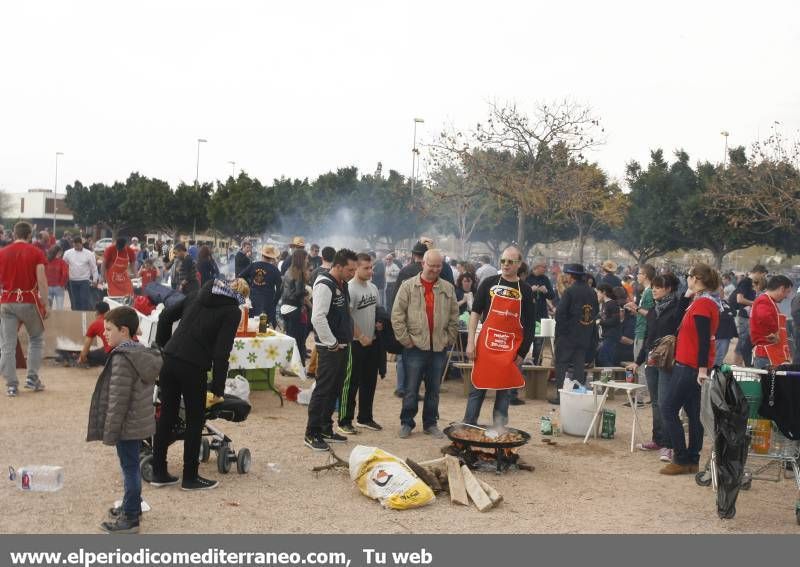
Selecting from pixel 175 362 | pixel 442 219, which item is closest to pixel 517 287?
pixel 175 362

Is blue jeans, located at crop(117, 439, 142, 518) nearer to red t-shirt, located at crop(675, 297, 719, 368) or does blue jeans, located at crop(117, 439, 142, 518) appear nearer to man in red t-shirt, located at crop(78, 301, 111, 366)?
red t-shirt, located at crop(675, 297, 719, 368)

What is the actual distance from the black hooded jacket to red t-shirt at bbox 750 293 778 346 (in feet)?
18.4

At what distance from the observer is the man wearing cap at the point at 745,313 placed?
12680 millimetres

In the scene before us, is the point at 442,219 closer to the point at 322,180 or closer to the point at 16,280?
the point at 322,180

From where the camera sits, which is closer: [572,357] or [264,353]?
[264,353]

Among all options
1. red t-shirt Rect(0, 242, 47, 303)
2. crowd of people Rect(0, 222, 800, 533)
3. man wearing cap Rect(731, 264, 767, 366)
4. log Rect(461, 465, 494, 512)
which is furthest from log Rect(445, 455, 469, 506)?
man wearing cap Rect(731, 264, 767, 366)

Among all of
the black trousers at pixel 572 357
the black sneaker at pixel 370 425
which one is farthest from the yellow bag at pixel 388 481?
the black trousers at pixel 572 357

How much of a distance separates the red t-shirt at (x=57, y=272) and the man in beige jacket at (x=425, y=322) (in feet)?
29.2

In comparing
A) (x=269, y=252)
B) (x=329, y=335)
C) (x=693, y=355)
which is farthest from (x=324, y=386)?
(x=269, y=252)

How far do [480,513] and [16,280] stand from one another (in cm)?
608

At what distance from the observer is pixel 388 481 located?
5848 millimetres

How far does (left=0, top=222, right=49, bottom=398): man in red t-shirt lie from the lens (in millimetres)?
8984

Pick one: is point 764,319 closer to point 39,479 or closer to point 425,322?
point 425,322

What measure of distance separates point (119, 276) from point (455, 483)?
28.5 feet
